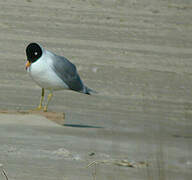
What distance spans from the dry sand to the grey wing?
1.40ft

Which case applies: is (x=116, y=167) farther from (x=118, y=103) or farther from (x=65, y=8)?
(x=65, y=8)

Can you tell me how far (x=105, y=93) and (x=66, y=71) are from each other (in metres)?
2.45

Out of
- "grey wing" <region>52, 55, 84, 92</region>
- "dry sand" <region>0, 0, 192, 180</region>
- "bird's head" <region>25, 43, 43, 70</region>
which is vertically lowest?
"dry sand" <region>0, 0, 192, 180</region>

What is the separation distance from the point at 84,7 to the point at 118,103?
7.62m

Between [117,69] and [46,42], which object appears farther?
[46,42]

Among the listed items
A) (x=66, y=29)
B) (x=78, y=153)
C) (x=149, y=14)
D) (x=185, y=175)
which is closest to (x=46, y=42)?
(x=66, y=29)

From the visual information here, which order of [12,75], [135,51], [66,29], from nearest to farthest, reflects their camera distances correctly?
[12,75] < [135,51] < [66,29]

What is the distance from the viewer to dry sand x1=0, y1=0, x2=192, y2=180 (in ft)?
18.5

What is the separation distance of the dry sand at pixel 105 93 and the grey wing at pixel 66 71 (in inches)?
16.8

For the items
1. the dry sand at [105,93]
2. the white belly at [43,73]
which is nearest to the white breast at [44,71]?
the white belly at [43,73]

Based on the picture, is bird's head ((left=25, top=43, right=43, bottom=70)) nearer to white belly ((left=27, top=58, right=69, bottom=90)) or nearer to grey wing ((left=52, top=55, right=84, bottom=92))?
white belly ((left=27, top=58, right=69, bottom=90))

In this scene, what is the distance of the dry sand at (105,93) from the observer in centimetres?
565

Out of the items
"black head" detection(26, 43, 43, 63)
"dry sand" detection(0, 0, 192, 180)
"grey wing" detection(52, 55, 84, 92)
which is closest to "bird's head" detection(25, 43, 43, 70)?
"black head" detection(26, 43, 43, 63)

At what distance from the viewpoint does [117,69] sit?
41.5ft
